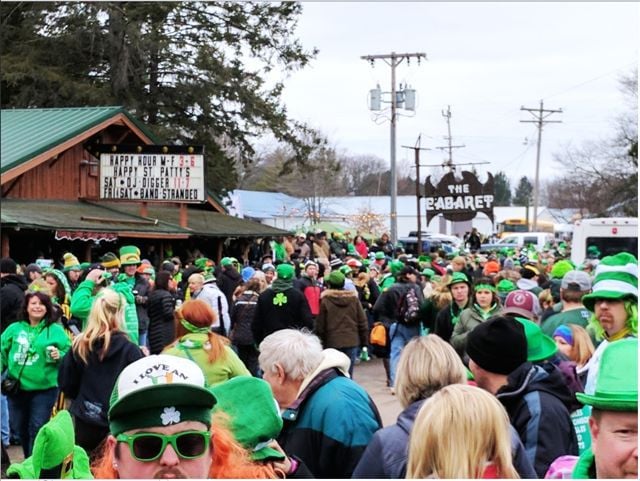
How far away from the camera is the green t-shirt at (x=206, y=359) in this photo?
7074mm

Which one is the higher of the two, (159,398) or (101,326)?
(159,398)

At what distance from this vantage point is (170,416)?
308cm

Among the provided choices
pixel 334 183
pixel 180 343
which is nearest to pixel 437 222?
pixel 334 183

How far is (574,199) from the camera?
7975 centimetres

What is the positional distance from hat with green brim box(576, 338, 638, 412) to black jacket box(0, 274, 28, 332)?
23.5 ft

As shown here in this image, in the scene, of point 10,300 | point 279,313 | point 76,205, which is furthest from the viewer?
point 76,205

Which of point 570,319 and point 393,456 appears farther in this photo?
point 570,319

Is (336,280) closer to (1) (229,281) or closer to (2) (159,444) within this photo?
(1) (229,281)

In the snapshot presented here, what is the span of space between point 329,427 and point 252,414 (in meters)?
1.32

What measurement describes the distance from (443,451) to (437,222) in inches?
3092

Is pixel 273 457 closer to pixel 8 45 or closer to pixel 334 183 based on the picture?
pixel 8 45

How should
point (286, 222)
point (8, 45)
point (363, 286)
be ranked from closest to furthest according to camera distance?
point (363, 286)
point (8, 45)
point (286, 222)

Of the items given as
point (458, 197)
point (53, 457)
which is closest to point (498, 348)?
point (53, 457)

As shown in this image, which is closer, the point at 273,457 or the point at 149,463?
the point at 149,463
